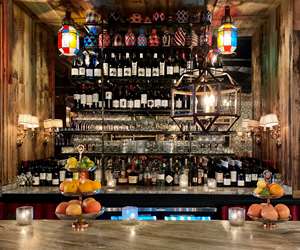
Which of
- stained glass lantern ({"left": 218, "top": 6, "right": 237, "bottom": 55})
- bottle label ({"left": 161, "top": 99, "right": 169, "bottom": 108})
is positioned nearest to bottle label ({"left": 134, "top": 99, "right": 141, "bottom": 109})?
bottle label ({"left": 161, "top": 99, "right": 169, "bottom": 108})

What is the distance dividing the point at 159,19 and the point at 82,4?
3.75 feet

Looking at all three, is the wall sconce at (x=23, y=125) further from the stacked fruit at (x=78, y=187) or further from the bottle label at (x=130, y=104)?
the stacked fruit at (x=78, y=187)

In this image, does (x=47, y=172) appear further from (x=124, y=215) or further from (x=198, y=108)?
(x=198, y=108)

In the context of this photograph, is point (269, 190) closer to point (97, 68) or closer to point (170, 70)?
point (170, 70)

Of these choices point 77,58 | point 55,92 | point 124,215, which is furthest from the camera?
point 55,92

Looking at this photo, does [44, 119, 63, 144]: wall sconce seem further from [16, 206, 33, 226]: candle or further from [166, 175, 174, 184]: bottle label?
[16, 206, 33, 226]: candle

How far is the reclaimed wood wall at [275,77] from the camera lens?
4.74 m

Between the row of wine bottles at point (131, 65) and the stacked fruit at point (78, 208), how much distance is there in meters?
3.74

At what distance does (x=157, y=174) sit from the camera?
17.3 feet

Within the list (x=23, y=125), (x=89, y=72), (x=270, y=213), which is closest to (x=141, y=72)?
(x=89, y=72)

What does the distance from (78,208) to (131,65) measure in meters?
4.01

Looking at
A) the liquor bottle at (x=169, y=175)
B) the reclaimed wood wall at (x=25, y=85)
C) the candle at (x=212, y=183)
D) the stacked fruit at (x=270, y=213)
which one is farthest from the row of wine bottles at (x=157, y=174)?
the stacked fruit at (x=270, y=213)

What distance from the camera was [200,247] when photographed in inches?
81.8

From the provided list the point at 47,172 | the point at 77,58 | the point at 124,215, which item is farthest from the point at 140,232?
the point at 77,58
